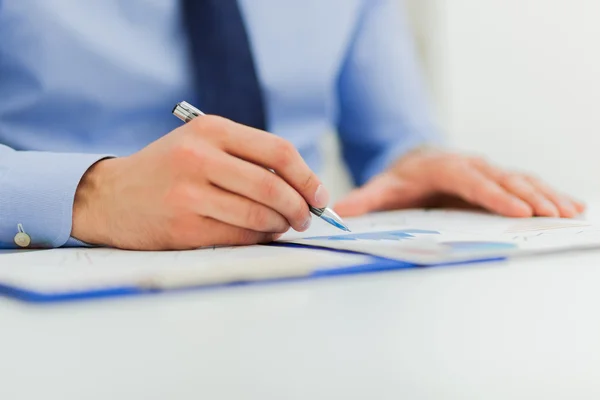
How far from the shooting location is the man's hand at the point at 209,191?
1.46ft

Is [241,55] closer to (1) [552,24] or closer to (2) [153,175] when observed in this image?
(2) [153,175]

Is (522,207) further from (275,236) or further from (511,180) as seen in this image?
(275,236)

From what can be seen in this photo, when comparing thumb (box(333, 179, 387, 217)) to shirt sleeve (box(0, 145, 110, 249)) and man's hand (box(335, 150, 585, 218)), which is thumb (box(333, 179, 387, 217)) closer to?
man's hand (box(335, 150, 585, 218))

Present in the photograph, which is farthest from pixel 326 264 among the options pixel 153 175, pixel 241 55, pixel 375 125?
pixel 375 125

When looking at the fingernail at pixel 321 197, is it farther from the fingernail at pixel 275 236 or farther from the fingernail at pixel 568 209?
the fingernail at pixel 568 209

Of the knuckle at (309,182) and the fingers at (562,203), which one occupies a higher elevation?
the fingers at (562,203)

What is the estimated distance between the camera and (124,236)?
463mm

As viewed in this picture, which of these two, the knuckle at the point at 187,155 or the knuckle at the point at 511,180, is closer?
the knuckle at the point at 187,155

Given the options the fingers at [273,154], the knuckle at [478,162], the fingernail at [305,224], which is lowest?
the fingernail at [305,224]

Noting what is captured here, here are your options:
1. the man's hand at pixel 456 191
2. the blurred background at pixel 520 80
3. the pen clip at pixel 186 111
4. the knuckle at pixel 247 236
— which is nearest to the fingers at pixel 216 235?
the knuckle at pixel 247 236

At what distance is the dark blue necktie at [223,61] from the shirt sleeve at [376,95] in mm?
410

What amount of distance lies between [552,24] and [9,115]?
1.16 metres

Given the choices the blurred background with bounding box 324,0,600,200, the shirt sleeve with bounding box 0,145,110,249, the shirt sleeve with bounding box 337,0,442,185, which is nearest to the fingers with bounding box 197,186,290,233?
the shirt sleeve with bounding box 0,145,110,249

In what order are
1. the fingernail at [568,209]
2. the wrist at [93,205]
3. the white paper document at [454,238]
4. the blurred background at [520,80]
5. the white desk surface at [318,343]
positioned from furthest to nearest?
the blurred background at [520,80] < the fingernail at [568,209] < the wrist at [93,205] < the white paper document at [454,238] < the white desk surface at [318,343]
